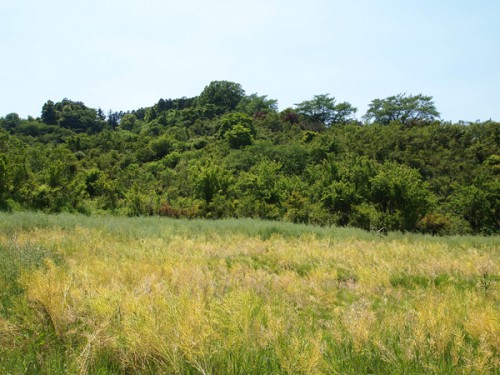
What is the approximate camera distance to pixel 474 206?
1020 inches

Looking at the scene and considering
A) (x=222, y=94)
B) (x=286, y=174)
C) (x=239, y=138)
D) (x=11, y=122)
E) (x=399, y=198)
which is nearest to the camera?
(x=399, y=198)

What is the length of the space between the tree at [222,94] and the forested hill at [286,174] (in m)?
21.2

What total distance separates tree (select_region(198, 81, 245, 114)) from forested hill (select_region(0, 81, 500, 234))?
69.5 ft

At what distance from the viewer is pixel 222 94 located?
82.2 meters

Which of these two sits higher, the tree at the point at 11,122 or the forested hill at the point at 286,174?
the tree at the point at 11,122

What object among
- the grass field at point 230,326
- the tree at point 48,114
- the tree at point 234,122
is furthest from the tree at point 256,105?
the grass field at point 230,326

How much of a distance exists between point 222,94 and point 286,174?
4979 cm

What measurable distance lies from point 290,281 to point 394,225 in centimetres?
1987

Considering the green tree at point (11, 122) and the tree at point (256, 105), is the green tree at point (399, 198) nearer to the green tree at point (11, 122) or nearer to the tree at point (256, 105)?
the tree at point (256, 105)

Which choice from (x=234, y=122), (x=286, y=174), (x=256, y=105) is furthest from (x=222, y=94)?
(x=286, y=174)

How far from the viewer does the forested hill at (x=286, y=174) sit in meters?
25.3

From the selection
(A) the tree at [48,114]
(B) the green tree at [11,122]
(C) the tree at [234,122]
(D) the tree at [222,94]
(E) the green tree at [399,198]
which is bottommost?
(E) the green tree at [399,198]

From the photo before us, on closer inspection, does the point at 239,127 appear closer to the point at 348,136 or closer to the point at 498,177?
the point at 348,136

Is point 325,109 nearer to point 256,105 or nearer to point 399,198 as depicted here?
point 256,105
